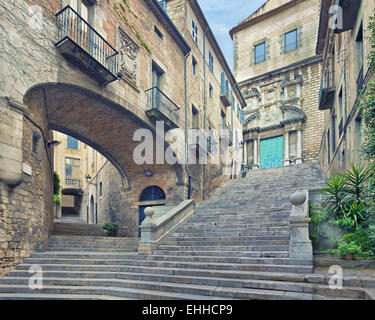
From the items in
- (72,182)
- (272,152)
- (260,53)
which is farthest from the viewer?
(72,182)

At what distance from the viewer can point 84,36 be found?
8.93 metres

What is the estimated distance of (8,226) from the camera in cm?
687

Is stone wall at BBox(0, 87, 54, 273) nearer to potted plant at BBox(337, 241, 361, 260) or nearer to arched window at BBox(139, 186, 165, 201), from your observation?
arched window at BBox(139, 186, 165, 201)

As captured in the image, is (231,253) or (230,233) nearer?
(231,253)

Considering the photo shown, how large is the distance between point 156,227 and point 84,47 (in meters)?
5.59

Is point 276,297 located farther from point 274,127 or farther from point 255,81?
point 255,81

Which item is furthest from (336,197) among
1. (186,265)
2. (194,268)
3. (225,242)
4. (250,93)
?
(250,93)

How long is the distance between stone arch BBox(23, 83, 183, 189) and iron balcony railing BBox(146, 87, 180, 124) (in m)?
0.75

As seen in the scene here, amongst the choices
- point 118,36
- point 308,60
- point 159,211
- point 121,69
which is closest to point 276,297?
point 159,211

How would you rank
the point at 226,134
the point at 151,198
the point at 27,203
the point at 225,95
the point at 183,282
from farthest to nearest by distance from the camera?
1. the point at 226,134
2. the point at 225,95
3. the point at 151,198
4. the point at 27,203
5. the point at 183,282

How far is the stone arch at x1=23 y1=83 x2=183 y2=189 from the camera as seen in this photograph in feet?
29.0

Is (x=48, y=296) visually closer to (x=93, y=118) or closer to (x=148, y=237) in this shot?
(x=148, y=237)

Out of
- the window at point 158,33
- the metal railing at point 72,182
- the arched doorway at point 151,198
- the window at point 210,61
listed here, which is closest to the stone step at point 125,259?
the arched doorway at point 151,198

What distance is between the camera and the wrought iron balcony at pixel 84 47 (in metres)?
8.09
